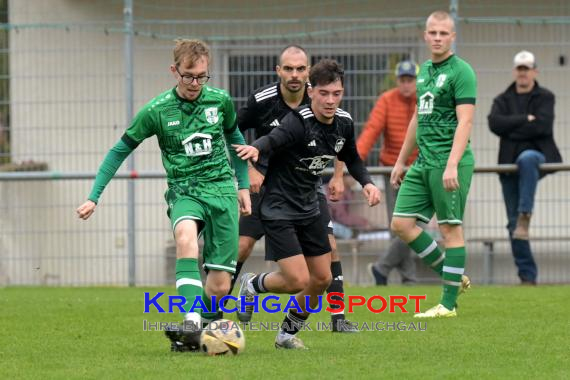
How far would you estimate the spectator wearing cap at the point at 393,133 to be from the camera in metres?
13.1

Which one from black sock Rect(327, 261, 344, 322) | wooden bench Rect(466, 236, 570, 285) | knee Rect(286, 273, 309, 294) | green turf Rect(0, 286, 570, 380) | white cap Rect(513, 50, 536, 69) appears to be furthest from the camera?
wooden bench Rect(466, 236, 570, 285)

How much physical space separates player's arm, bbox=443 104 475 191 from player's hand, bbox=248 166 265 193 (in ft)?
5.90

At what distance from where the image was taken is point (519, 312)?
10.0 metres

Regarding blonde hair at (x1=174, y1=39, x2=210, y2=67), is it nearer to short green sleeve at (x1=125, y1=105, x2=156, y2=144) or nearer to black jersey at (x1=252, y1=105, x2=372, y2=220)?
short green sleeve at (x1=125, y1=105, x2=156, y2=144)

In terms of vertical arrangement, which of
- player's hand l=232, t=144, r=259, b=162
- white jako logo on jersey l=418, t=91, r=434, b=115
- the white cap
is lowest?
player's hand l=232, t=144, r=259, b=162

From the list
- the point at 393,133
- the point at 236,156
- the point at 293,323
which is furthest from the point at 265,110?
the point at 393,133

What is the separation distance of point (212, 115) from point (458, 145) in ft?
7.43

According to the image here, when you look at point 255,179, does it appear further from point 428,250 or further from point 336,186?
point 428,250

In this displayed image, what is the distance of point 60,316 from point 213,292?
8.50 feet

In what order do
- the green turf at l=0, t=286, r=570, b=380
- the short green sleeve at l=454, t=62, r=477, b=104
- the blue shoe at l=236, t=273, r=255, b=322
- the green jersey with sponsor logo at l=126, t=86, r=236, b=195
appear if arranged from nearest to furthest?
the green turf at l=0, t=286, r=570, b=380, the green jersey with sponsor logo at l=126, t=86, r=236, b=195, the blue shoe at l=236, t=273, r=255, b=322, the short green sleeve at l=454, t=62, r=477, b=104

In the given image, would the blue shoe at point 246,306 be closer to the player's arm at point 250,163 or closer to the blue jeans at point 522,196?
the player's arm at point 250,163

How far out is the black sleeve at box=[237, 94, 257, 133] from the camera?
9.26 meters

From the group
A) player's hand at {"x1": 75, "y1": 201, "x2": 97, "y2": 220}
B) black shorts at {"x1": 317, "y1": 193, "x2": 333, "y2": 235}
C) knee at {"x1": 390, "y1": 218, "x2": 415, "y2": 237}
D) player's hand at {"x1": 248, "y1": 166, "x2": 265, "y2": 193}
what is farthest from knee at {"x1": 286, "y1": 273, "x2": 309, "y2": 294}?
knee at {"x1": 390, "y1": 218, "x2": 415, "y2": 237}

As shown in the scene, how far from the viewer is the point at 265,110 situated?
920 centimetres
